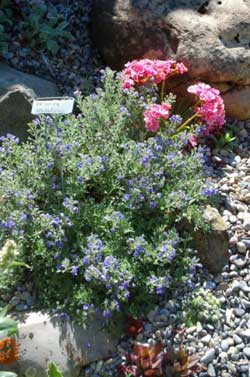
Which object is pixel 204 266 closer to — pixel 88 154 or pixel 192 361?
pixel 192 361

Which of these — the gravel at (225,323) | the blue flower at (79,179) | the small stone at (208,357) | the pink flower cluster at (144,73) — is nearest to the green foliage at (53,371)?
the gravel at (225,323)

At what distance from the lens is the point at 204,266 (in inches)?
163

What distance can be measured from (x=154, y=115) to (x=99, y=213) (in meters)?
0.81

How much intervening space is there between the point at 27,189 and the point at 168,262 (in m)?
0.94

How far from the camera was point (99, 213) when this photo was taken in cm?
390

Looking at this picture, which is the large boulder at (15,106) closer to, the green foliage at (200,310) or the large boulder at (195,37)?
the large boulder at (195,37)

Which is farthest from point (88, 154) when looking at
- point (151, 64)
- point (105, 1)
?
point (105, 1)

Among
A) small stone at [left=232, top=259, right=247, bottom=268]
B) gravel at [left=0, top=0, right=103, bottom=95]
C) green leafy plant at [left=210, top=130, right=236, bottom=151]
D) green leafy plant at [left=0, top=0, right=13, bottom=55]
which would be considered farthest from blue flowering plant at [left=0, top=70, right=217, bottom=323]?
green leafy plant at [left=0, top=0, right=13, bottom=55]

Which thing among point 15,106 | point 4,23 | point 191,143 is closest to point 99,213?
point 191,143

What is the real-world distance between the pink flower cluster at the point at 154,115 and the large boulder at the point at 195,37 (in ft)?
2.68

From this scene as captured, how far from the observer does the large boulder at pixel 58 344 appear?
3617 mm

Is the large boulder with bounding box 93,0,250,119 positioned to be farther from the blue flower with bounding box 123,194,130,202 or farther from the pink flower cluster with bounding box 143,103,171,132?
the blue flower with bounding box 123,194,130,202

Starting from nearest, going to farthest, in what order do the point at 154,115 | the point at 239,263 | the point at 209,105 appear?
the point at 239,263
the point at 154,115
the point at 209,105

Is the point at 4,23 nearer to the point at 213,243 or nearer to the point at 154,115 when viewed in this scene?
the point at 154,115
